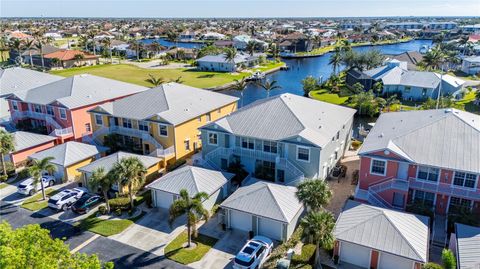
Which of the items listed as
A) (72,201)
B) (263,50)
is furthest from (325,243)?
(263,50)

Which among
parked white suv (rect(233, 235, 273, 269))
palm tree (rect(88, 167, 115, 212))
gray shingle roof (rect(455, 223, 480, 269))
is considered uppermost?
palm tree (rect(88, 167, 115, 212))

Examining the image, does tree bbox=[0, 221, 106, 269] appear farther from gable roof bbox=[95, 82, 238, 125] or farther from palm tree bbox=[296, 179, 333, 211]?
gable roof bbox=[95, 82, 238, 125]

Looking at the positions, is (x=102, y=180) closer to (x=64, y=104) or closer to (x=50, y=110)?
(x=64, y=104)

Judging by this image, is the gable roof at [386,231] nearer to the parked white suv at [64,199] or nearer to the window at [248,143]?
the window at [248,143]

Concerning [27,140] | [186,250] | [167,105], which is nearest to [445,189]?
[186,250]

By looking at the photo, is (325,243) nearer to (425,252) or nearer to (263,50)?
(425,252)

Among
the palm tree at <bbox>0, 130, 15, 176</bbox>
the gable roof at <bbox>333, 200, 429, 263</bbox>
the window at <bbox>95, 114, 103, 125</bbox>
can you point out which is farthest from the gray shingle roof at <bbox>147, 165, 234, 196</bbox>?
the palm tree at <bbox>0, 130, 15, 176</bbox>

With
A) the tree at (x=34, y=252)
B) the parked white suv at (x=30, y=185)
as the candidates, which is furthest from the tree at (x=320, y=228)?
the parked white suv at (x=30, y=185)
